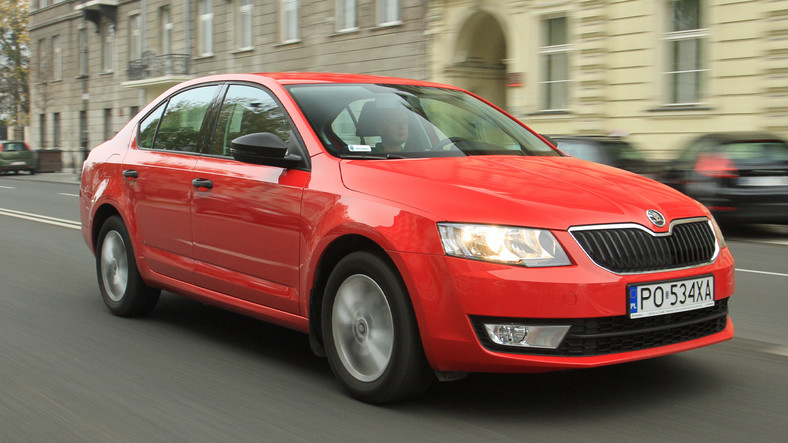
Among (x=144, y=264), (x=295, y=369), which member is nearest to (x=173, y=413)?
(x=295, y=369)

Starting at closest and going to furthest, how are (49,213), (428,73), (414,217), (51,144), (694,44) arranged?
1. (414,217)
2. (49,213)
3. (694,44)
4. (428,73)
5. (51,144)

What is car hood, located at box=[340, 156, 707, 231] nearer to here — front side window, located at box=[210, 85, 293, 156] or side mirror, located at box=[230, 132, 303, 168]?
side mirror, located at box=[230, 132, 303, 168]

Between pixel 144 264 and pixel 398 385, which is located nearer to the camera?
pixel 398 385

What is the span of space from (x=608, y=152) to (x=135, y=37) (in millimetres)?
33219

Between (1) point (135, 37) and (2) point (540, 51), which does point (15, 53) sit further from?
(2) point (540, 51)

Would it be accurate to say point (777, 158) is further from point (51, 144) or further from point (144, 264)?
point (51, 144)

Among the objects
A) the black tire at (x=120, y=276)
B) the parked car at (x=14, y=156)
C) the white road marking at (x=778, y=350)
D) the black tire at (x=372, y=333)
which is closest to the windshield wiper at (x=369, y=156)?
the black tire at (x=372, y=333)

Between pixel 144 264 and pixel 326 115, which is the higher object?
pixel 326 115

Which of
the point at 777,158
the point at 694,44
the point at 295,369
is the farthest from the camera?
the point at 694,44

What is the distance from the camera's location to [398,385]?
13.0ft

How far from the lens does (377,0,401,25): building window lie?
26.4 m

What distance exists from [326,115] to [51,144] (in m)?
49.6

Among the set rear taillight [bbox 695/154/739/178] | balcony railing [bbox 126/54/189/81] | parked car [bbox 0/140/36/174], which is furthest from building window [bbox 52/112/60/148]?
rear taillight [bbox 695/154/739/178]

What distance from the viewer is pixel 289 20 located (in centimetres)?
3145
